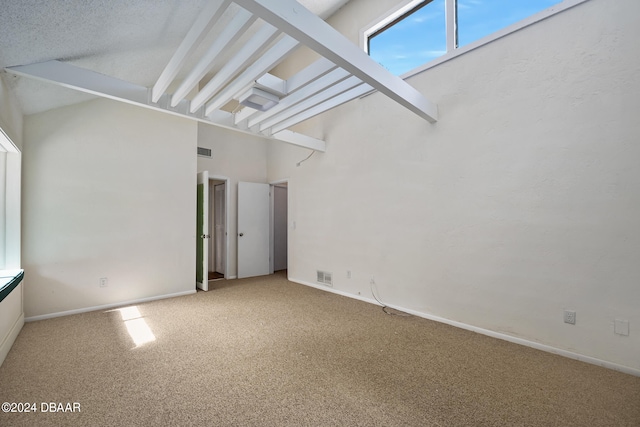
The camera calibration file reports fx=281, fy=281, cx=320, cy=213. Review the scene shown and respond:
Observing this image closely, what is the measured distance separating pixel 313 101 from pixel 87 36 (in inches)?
79.1

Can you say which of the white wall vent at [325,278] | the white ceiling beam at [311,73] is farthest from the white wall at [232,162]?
the white ceiling beam at [311,73]

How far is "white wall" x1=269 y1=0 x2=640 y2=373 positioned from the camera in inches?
88.0

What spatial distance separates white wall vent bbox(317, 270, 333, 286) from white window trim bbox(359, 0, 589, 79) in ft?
10.4

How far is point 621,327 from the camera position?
2.19 meters

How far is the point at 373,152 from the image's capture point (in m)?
4.02

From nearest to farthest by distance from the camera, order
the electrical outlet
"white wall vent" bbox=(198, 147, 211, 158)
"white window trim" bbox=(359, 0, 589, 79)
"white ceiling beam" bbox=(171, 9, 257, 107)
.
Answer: "white ceiling beam" bbox=(171, 9, 257, 107), the electrical outlet, "white window trim" bbox=(359, 0, 589, 79), "white wall vent" bbox=(198, 147, 211, 158)

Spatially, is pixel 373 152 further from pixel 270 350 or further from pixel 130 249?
pixel 130 249

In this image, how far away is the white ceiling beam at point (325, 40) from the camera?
1723mm

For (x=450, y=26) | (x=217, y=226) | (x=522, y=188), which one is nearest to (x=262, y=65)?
(x=450, y=26)

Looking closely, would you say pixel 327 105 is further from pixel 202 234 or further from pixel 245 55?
pixel 202 234

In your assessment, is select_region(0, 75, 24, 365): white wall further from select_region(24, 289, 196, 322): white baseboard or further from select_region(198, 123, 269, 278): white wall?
select_region(198, 123, 269, 278): white wall

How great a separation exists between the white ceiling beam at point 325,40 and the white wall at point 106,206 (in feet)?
10.2

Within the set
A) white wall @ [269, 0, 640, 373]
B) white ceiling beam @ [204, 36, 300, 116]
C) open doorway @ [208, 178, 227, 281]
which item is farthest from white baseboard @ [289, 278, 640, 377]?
open doorway @ [208, 178, 227, 281]

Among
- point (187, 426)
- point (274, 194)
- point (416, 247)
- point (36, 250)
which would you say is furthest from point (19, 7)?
point (274, 194)
